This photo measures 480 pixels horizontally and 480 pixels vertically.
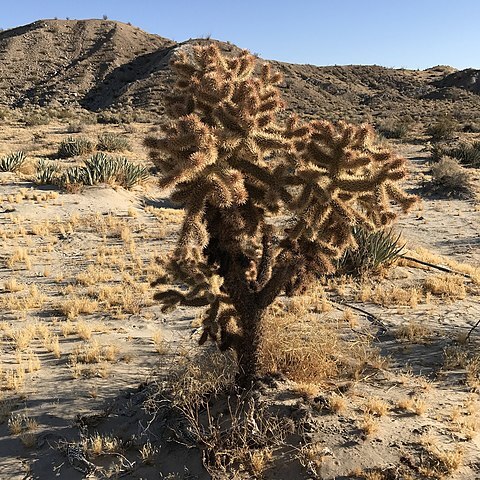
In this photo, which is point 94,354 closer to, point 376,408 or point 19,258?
point 376,408

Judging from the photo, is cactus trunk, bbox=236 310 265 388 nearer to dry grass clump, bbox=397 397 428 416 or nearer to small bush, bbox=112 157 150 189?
dry grass clump, bbox=397 397 428 416

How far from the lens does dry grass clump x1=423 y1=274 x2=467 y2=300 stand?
7879mm

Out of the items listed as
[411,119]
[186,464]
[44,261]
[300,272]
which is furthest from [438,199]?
[411,119]

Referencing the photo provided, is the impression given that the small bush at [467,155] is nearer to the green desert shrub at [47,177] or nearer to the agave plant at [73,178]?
the agave plant at [73,178]

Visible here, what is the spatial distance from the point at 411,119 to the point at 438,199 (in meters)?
31.5

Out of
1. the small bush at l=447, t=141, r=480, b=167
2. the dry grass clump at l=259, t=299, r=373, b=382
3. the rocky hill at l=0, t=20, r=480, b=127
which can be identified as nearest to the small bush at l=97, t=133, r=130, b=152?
the small bush at l=447, t=141, r=480, b=167

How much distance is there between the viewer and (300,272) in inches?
177

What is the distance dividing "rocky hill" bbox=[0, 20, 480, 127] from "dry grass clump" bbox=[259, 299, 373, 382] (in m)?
44.6

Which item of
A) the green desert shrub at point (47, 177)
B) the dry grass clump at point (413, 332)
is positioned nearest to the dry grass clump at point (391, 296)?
the dry grass clump at point (413, 332)

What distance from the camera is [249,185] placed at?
13.3ft

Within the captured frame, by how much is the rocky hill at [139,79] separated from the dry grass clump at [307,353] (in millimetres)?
44591

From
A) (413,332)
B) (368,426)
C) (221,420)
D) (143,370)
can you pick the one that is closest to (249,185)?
(221,420)

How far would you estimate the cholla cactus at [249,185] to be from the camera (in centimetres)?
365

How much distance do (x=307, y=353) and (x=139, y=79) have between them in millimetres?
60355
